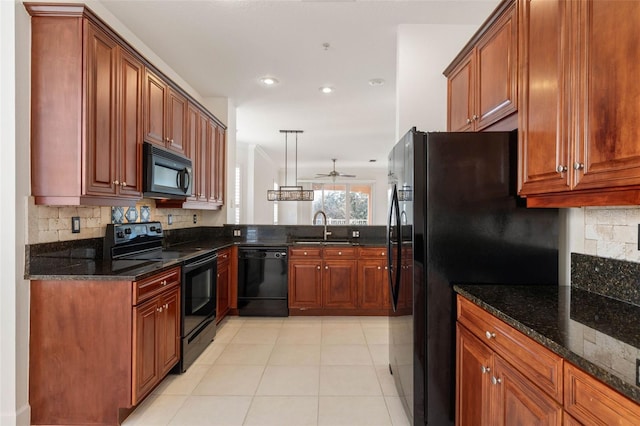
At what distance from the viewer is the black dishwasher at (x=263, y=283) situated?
4.08 meters

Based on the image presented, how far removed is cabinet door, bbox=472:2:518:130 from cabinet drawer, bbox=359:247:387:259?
2.21 metres

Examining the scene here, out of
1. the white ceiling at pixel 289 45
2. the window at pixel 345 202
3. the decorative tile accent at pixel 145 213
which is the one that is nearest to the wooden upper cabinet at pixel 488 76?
the white ceiling at pixel 289 45

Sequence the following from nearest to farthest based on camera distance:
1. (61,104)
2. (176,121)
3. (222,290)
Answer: (61,104) < (176,121) < (222,290)

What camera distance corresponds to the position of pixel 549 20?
1.38 meters

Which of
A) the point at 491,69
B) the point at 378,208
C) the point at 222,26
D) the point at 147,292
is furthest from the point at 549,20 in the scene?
the point at 378,208

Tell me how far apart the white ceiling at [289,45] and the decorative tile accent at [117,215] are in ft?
4.83

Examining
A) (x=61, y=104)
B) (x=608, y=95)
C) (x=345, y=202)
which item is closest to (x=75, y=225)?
(x=61, y=104)

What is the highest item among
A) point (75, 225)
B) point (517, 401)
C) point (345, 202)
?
point (345, 202)

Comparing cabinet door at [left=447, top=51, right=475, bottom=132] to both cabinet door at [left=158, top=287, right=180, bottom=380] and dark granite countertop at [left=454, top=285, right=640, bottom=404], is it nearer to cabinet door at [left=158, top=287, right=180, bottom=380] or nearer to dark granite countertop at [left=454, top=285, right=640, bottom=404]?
dark granite countertop at [left=454, top=285, right=640, bottom=404]

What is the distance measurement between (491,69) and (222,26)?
203 cm

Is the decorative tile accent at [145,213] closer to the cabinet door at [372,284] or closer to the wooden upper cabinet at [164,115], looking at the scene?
the wooden upper cabinet at [164,115]

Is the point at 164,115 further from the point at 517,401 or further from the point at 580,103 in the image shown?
the point at 517,401

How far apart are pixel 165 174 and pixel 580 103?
2680 mm

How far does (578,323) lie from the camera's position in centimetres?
116
